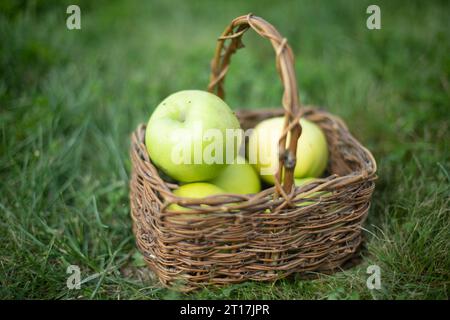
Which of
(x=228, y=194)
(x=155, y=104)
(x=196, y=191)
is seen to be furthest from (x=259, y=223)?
Answer: (x=155, y=104)

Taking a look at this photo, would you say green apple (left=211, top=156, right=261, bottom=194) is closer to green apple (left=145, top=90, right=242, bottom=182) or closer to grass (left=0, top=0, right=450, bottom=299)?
green apple (left=145, top=90, right=242, bottom=182)

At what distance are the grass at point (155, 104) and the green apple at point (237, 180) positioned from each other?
1.24 feet

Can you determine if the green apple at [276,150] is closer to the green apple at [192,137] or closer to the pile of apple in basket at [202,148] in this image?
the pile of apple in basket at [202,148]

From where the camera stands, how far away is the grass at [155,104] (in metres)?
1.66

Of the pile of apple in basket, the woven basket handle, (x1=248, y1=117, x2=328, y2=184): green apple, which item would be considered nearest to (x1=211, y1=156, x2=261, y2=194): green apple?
the pile of apple in basket

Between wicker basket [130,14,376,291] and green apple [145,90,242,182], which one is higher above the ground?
green apple [145,90,242,182]

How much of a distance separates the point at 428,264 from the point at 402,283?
0.12 m

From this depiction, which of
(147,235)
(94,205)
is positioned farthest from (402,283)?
(94,205)

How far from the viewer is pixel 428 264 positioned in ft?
5.28

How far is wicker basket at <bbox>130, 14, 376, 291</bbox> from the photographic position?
141 centimetres

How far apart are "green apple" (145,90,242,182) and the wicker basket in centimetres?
8

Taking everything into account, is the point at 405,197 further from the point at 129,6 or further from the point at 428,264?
the point at 129,6

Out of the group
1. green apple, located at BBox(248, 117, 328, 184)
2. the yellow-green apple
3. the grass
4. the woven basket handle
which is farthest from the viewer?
green apple, located at BBox(248, 117, 328, 184)

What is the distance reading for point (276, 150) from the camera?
1840 mm
